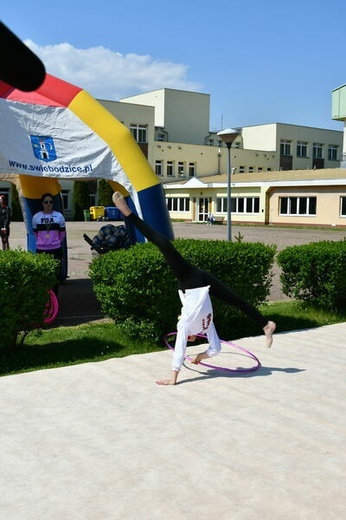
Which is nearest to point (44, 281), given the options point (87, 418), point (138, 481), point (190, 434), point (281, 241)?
point (87, 418)

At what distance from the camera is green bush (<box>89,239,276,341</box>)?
24.5 ft

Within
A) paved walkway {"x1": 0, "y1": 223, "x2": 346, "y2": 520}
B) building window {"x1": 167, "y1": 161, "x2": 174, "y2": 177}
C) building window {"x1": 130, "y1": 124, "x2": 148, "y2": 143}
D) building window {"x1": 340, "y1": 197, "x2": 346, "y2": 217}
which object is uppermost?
building window {"x1": 130, "y1": 124, "x2": 148, "y2": 143}

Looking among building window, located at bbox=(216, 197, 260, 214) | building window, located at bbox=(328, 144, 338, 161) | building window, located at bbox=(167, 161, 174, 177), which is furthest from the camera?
building window, located at bbox=(328, 144, 338, 161)

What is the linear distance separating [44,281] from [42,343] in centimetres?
122

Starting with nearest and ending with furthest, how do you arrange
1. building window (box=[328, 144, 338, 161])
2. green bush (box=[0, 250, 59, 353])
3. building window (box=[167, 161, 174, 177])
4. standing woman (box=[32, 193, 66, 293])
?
1. green bush (box=[0, 250, 59, 353])
2. standing woman (box=[32, 193, 66, 293])
3. building window (box=[167, 161, 174, 177])
4. building window (box=[328, 144, 338, 161])

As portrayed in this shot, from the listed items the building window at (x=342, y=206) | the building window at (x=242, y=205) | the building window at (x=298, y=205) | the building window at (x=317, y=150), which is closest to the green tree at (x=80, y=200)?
the building window at (x=242, y=205)

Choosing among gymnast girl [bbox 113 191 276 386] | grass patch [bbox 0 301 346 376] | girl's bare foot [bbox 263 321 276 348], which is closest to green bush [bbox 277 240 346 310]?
grass patch [bbox 0 301 346 376]

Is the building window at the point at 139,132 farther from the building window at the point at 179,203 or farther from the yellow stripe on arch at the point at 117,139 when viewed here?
the yellow stripe on arch at the point at 117,139

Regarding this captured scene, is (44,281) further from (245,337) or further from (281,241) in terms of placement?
(281,241)

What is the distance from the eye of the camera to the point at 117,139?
10172 millimetres

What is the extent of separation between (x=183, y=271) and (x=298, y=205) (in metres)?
37.8

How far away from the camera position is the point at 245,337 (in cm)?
848

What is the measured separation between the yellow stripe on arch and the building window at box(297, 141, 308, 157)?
204 ft

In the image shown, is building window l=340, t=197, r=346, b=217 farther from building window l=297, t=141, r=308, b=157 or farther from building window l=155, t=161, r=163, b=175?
building window l=297, t=141, r=308, b=157
